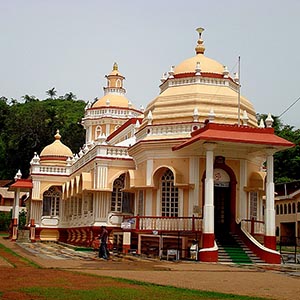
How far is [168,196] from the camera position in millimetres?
25906

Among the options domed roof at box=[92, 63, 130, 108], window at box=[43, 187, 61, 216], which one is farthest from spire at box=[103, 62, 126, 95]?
window at box=[43, 187, 61, 216]

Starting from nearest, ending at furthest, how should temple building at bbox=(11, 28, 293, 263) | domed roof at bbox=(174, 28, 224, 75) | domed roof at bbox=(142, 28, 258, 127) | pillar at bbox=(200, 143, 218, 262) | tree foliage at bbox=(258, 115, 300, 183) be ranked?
pillar at bbox=(200, 143, 218, 262), temple building at bbox=(11, 28, 293, 263), domed roof at bbox=(142, 28, 258, 127), domed roof at bbox=(174, 28, 224, 75), tree foliage at bbox=(258, 115, 300, 183)

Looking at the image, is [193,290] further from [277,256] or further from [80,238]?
[80,238]

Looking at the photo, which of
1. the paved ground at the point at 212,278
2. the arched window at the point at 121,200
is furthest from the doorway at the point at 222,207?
the paved ground at the point at 212,278

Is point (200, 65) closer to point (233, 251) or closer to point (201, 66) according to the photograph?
point (201, 66)

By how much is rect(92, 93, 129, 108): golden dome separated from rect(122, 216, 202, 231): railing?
21.4 m

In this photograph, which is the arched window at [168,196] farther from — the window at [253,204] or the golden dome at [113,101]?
the golden dome at [113,101]

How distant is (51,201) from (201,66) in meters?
15.4

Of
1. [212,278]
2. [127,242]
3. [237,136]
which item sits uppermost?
[237,136]

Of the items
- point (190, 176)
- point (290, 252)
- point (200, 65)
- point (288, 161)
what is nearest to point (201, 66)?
point (200, 65)

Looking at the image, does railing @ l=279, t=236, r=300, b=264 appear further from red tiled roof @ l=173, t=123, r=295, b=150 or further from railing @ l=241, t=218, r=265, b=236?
red tiled roof @ l=173, t=123, r=295, b=150

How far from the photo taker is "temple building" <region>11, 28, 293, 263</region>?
22969 millimetres

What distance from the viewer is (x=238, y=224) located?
2488 cm

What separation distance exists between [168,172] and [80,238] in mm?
9058
